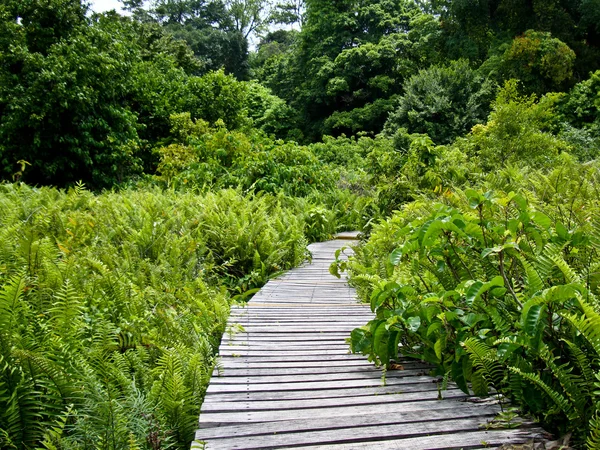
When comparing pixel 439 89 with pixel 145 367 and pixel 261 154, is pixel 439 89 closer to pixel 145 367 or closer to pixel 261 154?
pixel 261 154

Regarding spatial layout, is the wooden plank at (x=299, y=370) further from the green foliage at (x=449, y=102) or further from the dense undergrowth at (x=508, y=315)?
the green foliage at (x=449, y=102)

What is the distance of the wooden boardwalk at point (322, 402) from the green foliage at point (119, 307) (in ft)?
0.78

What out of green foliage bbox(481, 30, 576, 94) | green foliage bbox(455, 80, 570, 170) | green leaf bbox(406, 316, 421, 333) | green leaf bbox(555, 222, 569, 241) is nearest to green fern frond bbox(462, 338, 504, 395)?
green leaf bbox(406, 316, 421, 333)

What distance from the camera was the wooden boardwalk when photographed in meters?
1.84

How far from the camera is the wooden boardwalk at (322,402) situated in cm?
184

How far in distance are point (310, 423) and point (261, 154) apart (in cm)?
798

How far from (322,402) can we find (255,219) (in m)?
4.20

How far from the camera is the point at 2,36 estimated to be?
1126cm

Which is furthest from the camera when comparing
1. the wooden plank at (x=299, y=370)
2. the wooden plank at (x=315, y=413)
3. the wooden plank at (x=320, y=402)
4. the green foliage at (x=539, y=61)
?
the green foliage at (x=539, y=61)

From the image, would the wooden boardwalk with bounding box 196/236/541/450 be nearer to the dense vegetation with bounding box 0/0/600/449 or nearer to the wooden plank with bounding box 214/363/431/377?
the wooden plank with bounding box 214/363/431/377

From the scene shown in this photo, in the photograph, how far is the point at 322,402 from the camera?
2.16 m

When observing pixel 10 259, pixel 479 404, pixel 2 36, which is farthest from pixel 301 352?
pixel 2 36

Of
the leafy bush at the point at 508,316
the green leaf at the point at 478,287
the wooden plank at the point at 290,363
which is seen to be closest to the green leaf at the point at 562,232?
the leafy bush at the point at 508,316

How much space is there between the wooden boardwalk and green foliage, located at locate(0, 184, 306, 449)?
0.24 meters
